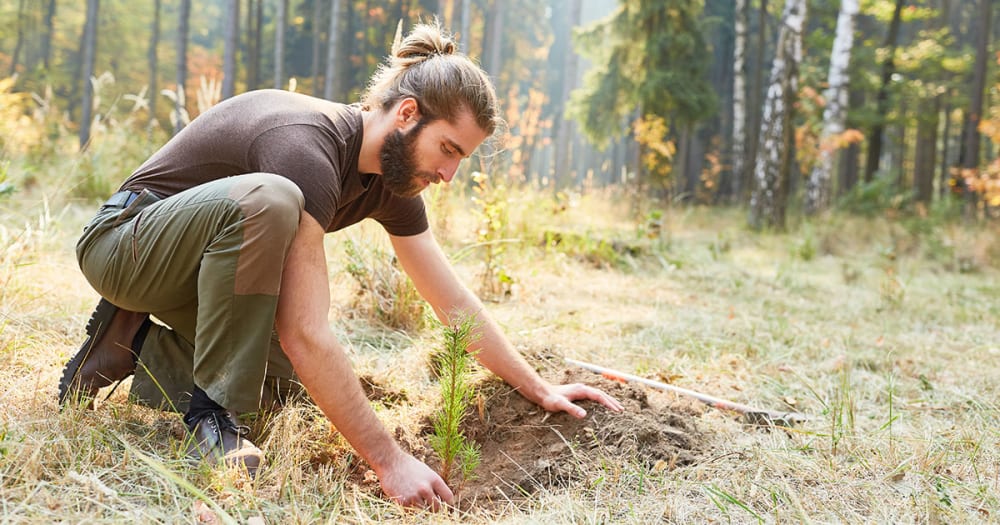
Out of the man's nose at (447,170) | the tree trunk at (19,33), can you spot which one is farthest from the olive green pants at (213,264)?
the tree trunk at (19,33)

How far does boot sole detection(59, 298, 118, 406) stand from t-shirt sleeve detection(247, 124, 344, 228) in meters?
0.70

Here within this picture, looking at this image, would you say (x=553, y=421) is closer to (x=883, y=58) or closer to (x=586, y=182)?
(x=586, y=182)

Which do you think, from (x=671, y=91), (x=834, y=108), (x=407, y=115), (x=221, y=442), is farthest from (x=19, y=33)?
(x=221, y=442)

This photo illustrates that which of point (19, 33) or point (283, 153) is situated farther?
point (19, 33)

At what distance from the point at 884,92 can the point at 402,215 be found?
14369mm

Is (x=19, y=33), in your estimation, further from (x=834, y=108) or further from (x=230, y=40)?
(x=834, y=108)

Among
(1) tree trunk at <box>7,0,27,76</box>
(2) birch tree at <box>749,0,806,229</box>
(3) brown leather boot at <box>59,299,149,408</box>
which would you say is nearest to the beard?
(3) brown leather boot at <box>59,299,149,408</box>

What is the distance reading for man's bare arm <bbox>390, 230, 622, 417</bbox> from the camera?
2174mm

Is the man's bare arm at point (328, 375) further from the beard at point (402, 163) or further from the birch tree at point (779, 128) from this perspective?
the birch tree at point (779, 128)

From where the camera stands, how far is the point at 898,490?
5.49 feet

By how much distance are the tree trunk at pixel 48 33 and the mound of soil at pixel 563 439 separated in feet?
81.8

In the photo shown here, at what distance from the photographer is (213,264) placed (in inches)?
65.3

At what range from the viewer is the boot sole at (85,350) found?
1874 millimetres

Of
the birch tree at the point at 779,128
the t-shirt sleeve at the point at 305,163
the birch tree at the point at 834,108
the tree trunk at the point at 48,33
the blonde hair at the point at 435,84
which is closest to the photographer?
the t-shirt sleeve at the point at 305,163
